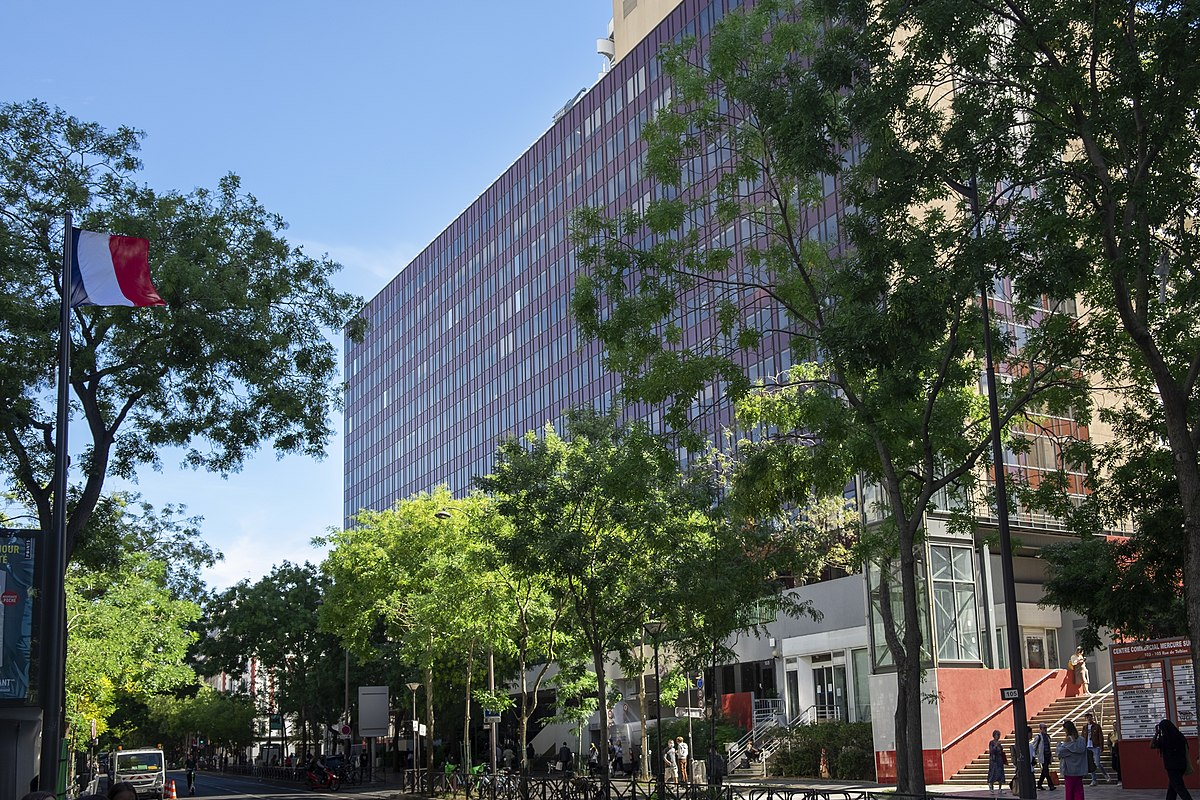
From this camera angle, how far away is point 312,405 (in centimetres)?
2336

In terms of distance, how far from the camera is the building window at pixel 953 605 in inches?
1387

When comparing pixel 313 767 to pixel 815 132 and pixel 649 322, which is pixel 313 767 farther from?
pixel 815 132

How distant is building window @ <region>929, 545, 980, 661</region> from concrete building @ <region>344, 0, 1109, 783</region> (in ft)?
0.16

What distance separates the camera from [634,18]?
3465 inches

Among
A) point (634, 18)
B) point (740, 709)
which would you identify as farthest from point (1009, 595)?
point (634, 18)

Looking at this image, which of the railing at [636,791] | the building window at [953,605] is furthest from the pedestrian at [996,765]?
the building window at [953,605]

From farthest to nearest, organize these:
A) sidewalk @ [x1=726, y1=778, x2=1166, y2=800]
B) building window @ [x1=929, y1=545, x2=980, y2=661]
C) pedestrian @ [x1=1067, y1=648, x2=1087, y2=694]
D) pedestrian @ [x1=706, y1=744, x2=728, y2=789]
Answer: pedestrian @ [x1=1067, y1=648, x2=1087, y2=694] → building window @ [x1=929, y1=545, x2=980, y2=661] → pedestrian @ [x1=706, y1=744, x2=728, y2=789] → sidewalk @ [x1=726, y1=778, x2=1166, y2=800]

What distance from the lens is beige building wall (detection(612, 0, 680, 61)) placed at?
84.4m

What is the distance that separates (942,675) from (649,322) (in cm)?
1825

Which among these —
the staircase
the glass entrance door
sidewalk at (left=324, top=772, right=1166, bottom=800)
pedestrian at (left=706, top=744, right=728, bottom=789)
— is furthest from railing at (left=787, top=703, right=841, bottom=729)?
pedestrian at (left=706, top=744, right=728, bottom=789)

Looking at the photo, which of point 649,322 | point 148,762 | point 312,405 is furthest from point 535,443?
point 148,762

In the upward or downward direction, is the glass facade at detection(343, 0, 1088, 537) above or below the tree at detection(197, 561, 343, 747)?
above

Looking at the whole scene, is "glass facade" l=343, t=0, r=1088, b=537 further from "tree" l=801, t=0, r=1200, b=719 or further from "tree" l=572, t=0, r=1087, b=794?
"tree" l=801, t=0, r=1200, b=719

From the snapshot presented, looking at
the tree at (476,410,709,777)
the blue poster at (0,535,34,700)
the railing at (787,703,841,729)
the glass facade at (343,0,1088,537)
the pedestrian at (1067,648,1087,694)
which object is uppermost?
the glass facade at (343,0,1088,537)
